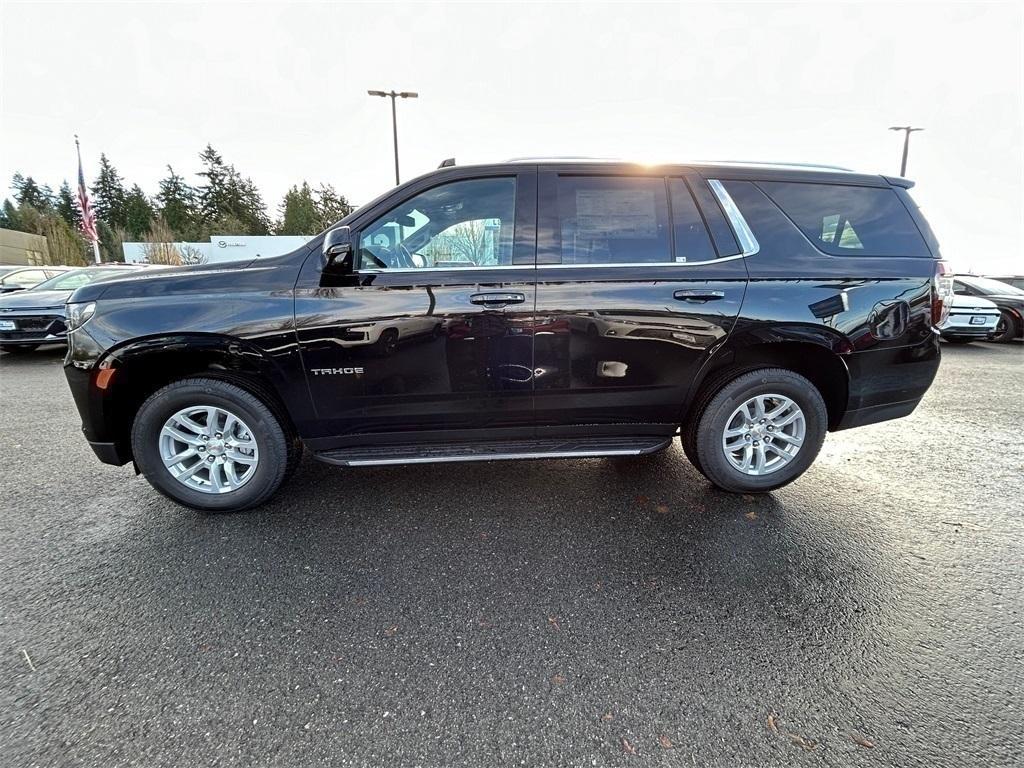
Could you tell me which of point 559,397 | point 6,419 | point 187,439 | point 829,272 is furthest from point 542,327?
point 6,419

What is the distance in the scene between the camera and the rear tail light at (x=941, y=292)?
9.80 feet

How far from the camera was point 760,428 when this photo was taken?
10.1 feet

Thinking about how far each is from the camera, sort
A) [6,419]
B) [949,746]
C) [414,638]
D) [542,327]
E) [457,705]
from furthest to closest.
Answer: [6,419], [542,327], [414,638], [457,705], [949,746]

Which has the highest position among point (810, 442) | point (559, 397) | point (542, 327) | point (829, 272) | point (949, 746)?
point (829, 272)

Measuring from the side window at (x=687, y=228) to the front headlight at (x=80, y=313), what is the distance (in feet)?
10.9

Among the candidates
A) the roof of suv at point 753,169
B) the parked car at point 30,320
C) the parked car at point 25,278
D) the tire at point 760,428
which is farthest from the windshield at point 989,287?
the parked car at point 25,278

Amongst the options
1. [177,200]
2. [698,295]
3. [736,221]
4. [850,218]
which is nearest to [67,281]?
[698,295]

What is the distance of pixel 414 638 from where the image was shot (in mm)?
1944

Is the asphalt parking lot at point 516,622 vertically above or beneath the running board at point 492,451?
beneath

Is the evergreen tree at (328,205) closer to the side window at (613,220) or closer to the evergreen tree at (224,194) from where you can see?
the evergreen tree at (224,194)

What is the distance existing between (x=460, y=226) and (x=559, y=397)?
3.86ft

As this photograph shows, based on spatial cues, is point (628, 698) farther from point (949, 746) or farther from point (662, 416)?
point (662, 416)

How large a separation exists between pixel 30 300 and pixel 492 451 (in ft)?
30.2

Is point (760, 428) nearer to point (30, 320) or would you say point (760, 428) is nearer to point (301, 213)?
point (30, 320)
